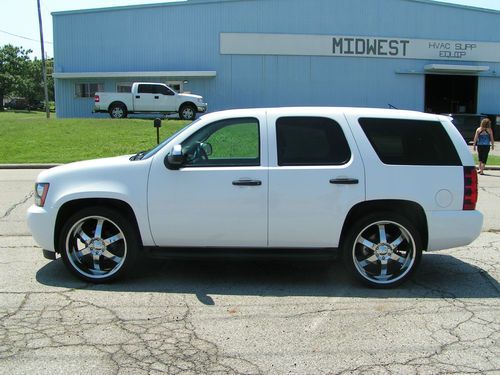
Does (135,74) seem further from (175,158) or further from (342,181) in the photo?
(342,181)

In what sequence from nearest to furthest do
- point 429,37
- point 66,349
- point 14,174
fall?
point 66,349, point 14,174, point 429,37

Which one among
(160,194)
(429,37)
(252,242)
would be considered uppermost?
(429,37)

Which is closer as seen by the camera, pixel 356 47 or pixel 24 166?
pixel 24 166

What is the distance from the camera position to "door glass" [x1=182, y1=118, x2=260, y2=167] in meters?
5.16

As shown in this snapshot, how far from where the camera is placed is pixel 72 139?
65.3 feet

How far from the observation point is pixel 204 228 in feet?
16.7

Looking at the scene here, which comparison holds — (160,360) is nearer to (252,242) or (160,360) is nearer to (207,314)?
(207,314)

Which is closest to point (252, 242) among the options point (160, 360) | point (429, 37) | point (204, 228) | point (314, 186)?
point (204, 228)

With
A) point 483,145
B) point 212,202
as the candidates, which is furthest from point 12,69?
point 212,202

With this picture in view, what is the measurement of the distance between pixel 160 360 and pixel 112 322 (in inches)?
32.2

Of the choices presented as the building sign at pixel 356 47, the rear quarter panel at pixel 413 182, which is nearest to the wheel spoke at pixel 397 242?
the rear quarter panel at pixel 413 182

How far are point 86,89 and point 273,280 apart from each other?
30.2m

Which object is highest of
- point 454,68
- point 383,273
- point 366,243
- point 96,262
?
point 454,68

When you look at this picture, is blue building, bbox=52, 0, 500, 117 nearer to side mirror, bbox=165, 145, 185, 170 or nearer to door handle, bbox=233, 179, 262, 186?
side mirror, bbox=165, 145, 185, 170
